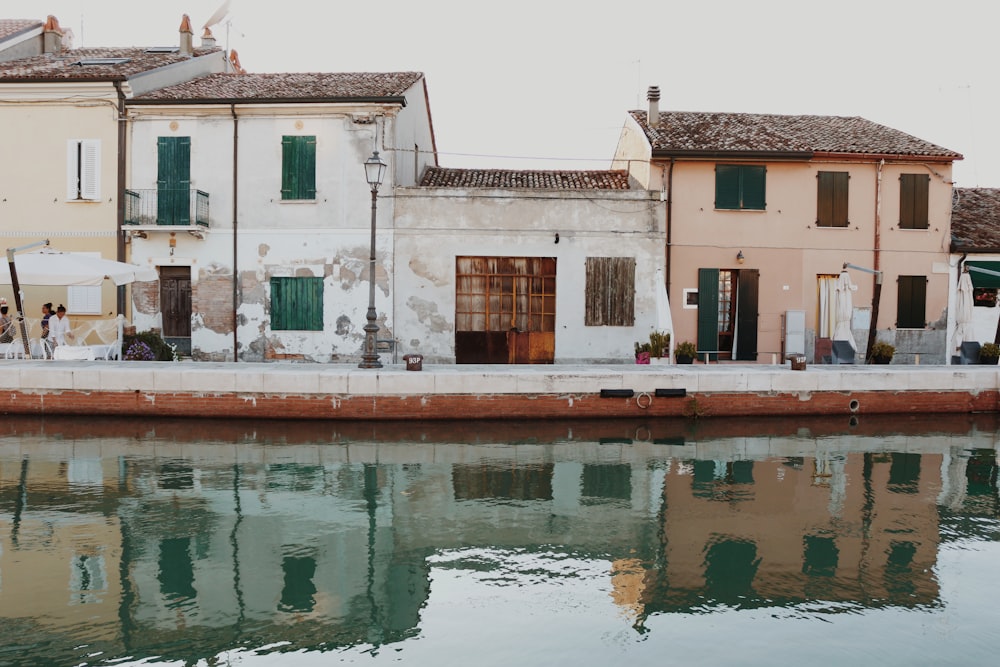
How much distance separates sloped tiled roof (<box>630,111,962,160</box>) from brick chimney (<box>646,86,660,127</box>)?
18cm

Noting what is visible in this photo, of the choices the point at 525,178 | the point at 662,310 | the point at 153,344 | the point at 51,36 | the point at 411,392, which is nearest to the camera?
the point at 411,392

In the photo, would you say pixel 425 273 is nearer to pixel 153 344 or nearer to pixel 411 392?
pixel 411 392

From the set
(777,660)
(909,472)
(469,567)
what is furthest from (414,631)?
(909,472)

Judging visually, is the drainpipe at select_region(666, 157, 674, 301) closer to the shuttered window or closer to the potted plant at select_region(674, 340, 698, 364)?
the shuttered window

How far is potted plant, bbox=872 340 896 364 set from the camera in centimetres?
1836

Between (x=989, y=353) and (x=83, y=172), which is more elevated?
(x=83, y=172)

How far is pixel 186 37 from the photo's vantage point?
21.6 m

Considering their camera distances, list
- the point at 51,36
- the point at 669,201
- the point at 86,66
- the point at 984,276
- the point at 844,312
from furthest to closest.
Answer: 1. the point at 51,36
2. the point at 984,276
3. the point at 86,66
4. the point at 669,201
5. the point at 844,312

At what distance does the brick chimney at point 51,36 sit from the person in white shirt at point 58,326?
9.09 meters

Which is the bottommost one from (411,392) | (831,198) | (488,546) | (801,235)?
(488,546)

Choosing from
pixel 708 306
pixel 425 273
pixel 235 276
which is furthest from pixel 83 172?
pixel 708 306

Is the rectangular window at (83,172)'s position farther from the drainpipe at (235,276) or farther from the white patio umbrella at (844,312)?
the white patio umbrella at (844,312)

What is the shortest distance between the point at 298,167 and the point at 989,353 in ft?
52.7

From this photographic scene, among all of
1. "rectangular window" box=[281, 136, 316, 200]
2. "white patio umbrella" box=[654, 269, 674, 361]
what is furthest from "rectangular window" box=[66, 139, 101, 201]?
"white patio umbrella" box=[654, 269, 674, 361]
